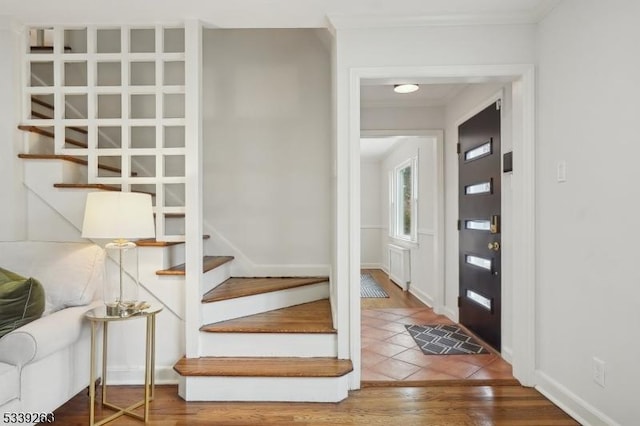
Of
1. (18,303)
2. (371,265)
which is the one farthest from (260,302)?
(371,265)

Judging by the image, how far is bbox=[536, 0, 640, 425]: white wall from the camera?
179 centimetres

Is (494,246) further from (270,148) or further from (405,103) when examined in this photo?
(270,148)

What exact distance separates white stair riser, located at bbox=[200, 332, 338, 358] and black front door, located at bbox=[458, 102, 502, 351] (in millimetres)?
1483

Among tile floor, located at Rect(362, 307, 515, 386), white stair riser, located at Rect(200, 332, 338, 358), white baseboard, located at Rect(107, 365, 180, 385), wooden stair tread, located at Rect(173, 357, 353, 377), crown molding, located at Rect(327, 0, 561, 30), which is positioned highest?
crown molding, located at Rect(327, 0, 561, 30)

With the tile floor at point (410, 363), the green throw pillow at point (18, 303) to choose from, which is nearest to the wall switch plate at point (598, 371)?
the tile floor at point (410, 363)

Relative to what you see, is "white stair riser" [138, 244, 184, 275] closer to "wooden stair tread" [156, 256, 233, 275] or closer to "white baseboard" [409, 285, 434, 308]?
"wooden stair tread" [156, 256, 233, 275]

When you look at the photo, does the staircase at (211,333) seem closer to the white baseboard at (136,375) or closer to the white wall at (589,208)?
the white baseboard at (136,375)

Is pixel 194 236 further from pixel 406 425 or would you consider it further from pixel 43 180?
pixel 406 425

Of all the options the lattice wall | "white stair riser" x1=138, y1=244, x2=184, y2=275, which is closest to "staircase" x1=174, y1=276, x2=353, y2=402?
"white stair riser" x1=138, y1=244, x2=184, y2=275

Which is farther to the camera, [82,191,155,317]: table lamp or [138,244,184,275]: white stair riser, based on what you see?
[138,244,184,275]: white stair riser

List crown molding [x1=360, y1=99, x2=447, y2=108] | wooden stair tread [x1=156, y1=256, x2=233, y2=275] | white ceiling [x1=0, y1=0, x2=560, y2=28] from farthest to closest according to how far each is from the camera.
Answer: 1. crown molding [x1=360, y1=99, x2=447, y2=108]
2. wooden stair tread [x1=156, y1=256, x2=233, y2=275]
3. white ceiling [x1=0, y1=0, x2=560, y2=28]

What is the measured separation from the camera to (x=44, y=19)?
8.36 ft

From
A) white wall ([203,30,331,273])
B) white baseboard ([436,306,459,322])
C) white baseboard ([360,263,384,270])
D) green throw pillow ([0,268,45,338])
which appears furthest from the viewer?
white baseboard ([360,263,384,270])

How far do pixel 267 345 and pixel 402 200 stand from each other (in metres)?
4.63
